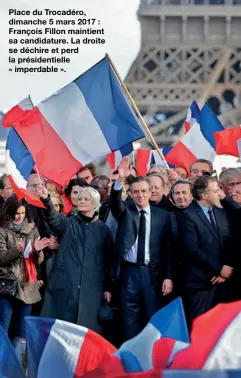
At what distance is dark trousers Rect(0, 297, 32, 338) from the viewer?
25.3ft

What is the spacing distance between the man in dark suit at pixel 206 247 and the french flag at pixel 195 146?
4003mm

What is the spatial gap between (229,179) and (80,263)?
63.3 inches

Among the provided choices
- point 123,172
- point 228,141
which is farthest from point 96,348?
point 228,141

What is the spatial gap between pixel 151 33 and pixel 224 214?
27.4 meters

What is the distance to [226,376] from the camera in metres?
3.03

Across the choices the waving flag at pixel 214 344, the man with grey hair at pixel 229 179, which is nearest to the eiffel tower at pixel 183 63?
the man with grey hair at pixel 229 179

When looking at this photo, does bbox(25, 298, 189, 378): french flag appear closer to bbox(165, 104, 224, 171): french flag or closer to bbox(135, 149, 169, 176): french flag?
bbox(165, 104, 224, 171): french flag

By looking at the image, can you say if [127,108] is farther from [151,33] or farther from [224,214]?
[151,33]

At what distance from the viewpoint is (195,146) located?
37.9 ft

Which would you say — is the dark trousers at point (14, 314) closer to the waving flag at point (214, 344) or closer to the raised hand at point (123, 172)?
the raised hand at point (123, 172)

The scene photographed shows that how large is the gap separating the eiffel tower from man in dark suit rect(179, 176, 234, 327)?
24911mm

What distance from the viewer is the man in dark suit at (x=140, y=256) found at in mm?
7262

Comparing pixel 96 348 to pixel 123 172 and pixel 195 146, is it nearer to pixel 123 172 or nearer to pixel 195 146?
pixel 123 172

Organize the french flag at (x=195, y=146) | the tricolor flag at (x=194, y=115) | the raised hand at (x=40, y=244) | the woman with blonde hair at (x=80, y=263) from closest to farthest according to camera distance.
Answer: the woman with blonde hair at (x=80, y=263) → the raised hand at (x=40, y=244) → the french flag at (x=195, y=146) → the tricolor flag at (x=194, y=115)
